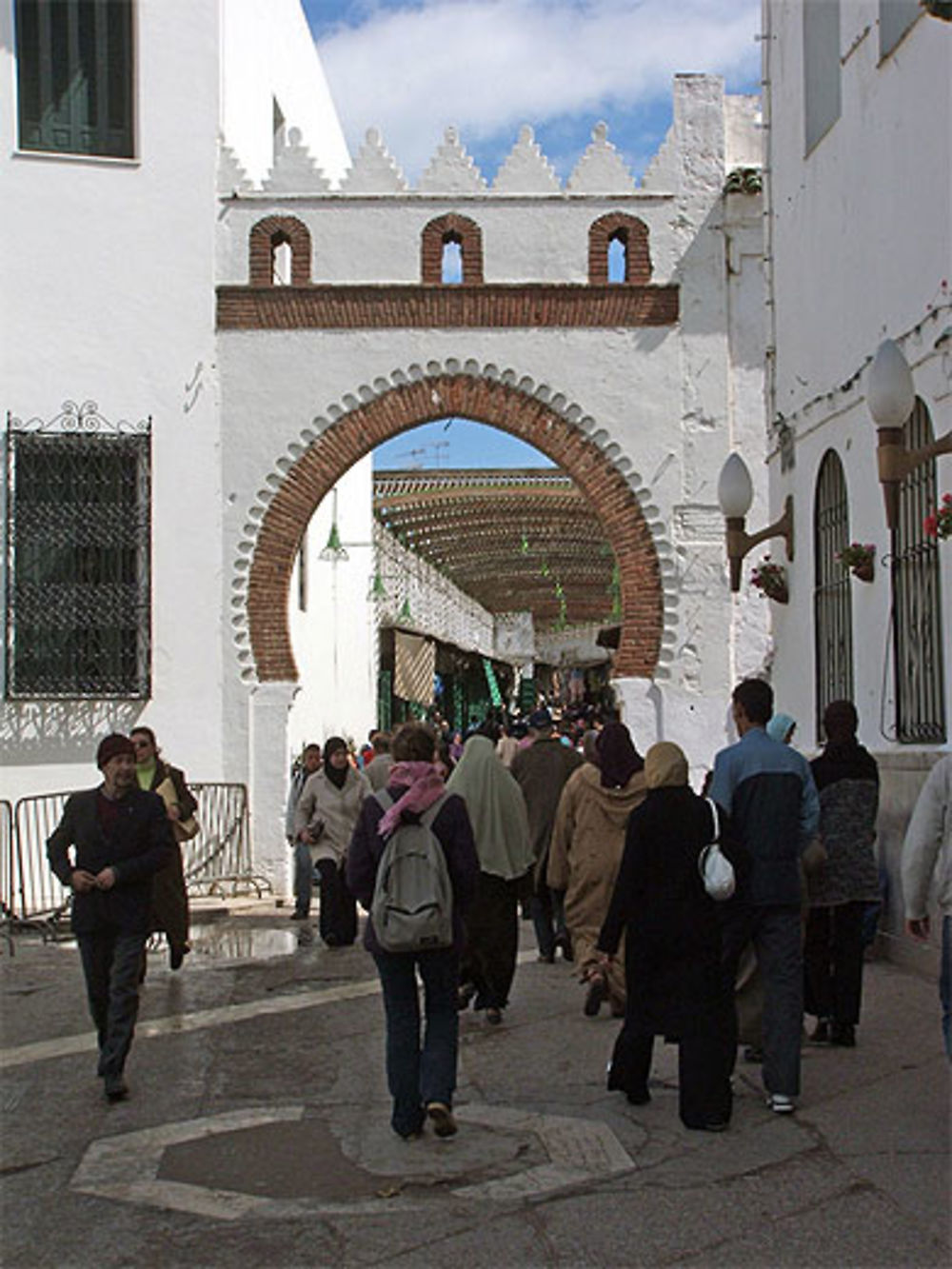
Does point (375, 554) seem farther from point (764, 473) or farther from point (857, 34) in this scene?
point (857, 34)

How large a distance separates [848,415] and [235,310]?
6.41 meters

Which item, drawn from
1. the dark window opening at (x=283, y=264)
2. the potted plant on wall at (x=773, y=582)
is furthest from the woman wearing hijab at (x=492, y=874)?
the dark window opening at (x=283, y=264)

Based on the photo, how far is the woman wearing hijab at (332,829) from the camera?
37.6 ft

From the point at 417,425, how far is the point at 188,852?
4.25m

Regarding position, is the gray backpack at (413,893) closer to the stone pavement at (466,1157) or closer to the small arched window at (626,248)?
the stone pavement at (466,1157)

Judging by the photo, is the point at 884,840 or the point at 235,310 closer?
the point at 884,840

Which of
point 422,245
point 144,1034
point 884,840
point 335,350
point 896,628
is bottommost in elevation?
point 144,1034

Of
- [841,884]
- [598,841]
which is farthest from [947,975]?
[598,841]

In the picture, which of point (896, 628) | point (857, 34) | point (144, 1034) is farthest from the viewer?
point (857, 34)

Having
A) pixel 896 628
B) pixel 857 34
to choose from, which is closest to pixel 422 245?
pixel 857 34

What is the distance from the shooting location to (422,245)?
49.7 feet

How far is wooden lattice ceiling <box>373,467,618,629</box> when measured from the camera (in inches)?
906

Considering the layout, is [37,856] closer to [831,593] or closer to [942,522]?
[831,593]

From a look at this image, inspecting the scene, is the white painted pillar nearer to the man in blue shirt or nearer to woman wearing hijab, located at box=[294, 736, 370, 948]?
woman wearing hijab, located at box=[294, 736, 370, 948]
